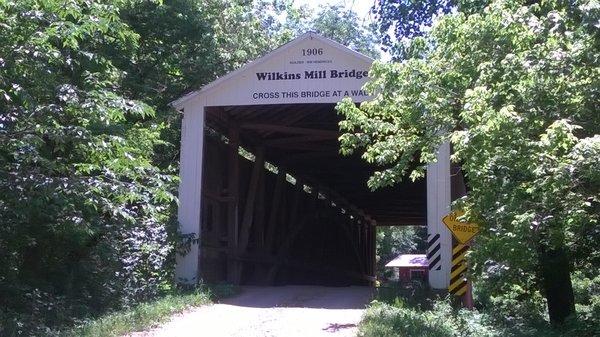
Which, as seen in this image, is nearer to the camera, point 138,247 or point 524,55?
point 524,55

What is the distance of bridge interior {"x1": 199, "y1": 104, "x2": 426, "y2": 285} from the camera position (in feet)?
60.1

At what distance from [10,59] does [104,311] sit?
16.3 ft

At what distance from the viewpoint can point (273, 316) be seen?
1240cm

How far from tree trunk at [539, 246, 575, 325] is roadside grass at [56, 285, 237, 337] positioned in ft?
21.0

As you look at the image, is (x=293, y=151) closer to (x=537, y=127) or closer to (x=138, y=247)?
(x=138, y=247)

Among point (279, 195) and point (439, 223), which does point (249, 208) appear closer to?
point (279, 195)

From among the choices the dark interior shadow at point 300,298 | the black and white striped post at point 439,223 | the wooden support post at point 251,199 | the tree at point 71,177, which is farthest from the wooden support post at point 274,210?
the black and white striped post at point 439,223

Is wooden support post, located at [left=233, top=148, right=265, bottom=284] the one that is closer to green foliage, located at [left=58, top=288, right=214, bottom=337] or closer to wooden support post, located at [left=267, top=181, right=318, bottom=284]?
wooden support post, located at [left=267, top=181, right=318, bottom=284]

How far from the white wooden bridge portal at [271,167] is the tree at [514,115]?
502 centimetres

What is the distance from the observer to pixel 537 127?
8258 mm

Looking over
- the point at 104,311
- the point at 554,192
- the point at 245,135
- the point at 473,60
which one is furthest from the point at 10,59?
the point at 245,135

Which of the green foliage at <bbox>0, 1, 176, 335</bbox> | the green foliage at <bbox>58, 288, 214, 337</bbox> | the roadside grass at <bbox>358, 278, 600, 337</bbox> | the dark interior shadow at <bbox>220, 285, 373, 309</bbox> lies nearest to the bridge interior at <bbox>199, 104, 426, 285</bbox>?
the dark interior shadow at <bbox>220, 285, 373, 309</bbox>

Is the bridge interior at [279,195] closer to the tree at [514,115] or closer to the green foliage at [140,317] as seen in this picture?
the green foliage at [140,317]

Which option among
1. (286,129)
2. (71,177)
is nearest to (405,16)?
(286,129)
